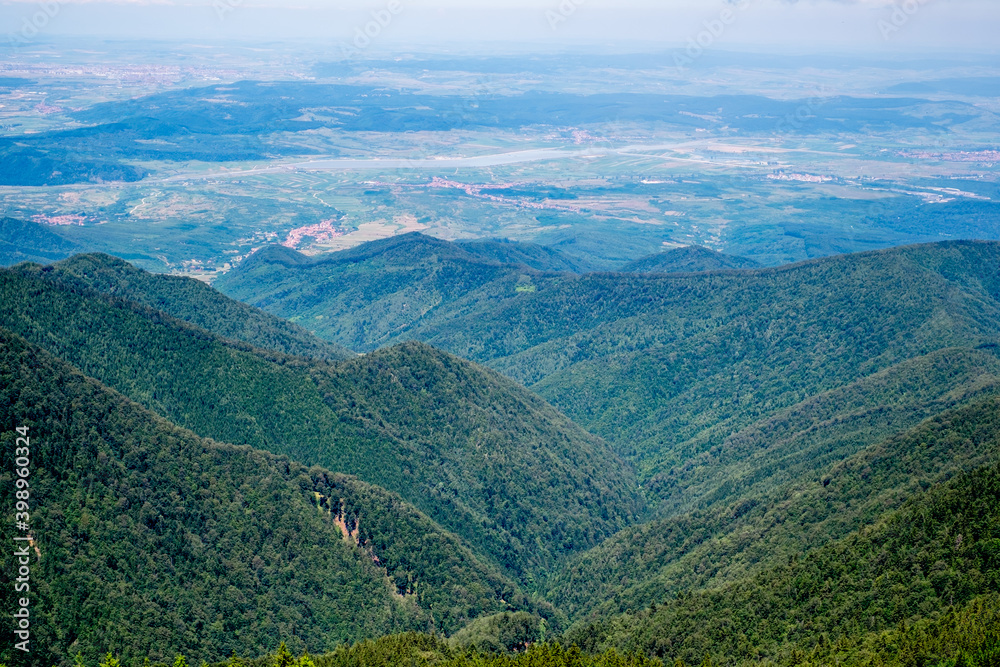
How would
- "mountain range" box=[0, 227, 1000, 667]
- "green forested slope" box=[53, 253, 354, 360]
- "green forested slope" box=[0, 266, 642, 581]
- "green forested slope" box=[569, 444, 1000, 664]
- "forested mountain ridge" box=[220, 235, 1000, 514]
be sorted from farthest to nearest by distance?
"green forested slope" box=[53, 253, 354, 360]
"forested mountain ridge" box=[220, 235, 1000, 514]
"green forested slope" box=[0, 266, 642, 581]
"mountain range" box=[0, 227, 1000, 667]
"green forested slope" box=[569, 444, 1000, 664]

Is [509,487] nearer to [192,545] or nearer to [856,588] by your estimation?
[192,545]

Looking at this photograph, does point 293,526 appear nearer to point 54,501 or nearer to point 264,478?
point 264,478

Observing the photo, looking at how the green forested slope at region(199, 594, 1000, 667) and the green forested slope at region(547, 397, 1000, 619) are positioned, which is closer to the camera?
the green forested slope at region(199, 594, 1000, 667)

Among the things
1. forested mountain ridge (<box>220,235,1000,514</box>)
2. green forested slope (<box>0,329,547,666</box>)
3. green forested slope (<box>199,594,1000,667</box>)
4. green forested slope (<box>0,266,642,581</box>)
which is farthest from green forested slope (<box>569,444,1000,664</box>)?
forested mountain ridge (<box>220,235,1000,514</box>)

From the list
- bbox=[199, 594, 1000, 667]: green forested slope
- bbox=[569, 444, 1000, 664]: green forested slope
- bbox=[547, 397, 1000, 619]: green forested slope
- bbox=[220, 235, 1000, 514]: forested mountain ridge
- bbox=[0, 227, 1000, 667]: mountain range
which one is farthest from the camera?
bbox=[220, 235, 1000, 514]: forested mountain ridge

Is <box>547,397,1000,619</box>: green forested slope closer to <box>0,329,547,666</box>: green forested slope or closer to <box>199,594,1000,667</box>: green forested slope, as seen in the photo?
<box>0,329,547,666</box>: green forested slope
